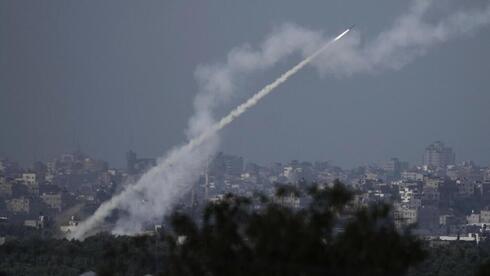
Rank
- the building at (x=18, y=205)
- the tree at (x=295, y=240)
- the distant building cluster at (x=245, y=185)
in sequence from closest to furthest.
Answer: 1. the tree at (x=295, y=240)
2. the distant building cluster at (x=245, y=185)
3. the building at (x=18, y=205)

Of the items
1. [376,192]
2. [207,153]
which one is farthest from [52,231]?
[207,153]

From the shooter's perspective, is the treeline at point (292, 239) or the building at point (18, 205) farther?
the building at point (18, 205)

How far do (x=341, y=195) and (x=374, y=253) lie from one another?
2.11 meters

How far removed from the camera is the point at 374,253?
108 ft

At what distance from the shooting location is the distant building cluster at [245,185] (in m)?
140

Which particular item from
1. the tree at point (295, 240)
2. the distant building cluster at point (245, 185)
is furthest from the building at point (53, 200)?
the tree at point (295, 240)

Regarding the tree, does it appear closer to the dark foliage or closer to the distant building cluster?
the dark foliage

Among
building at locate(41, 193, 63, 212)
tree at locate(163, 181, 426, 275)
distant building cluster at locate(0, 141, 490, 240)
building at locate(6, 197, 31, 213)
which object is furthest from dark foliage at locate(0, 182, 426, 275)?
building at locate(6, 197, 31, 213)

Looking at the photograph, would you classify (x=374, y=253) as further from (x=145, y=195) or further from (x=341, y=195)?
(x=145, y=195)

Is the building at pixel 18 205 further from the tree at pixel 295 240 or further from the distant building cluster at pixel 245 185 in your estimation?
the tree at pixel 295 240

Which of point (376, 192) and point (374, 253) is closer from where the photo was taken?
point (374, 253)

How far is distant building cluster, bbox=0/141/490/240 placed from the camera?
14050 cm

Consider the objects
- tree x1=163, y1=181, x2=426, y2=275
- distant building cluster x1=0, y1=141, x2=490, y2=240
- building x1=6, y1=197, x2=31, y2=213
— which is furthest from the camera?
building x1=6, y1=197, x2=31, y2=213

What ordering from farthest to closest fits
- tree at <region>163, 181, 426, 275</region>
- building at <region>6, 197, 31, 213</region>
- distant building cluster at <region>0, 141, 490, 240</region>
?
1. building at <region>6, 197, 31, 213</region>
2. distant building cluster at <region>0, 141, 490, 240</region>
3. tree at <region>163, 181, 426, 275</region>
